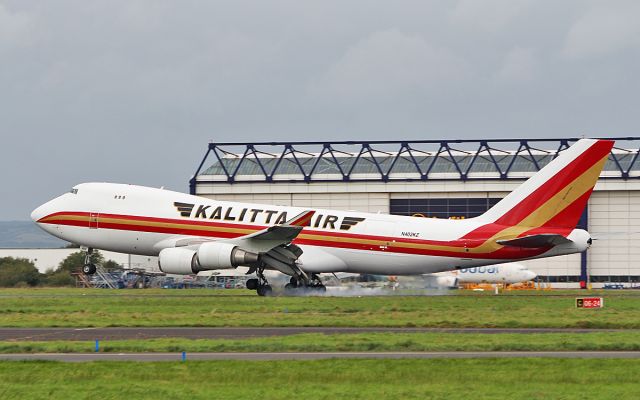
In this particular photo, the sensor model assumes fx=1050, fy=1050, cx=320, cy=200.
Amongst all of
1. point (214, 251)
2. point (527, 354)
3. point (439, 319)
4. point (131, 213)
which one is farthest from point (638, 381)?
point (131, 213)

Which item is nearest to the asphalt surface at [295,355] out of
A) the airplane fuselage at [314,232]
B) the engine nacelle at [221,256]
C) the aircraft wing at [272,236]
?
the aircraft wing at [272,236]

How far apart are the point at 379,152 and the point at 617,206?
2602 cm

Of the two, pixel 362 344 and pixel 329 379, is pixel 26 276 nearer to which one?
pixel 362 344

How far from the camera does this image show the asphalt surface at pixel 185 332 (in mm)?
33406

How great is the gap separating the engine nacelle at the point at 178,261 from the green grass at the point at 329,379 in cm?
3109

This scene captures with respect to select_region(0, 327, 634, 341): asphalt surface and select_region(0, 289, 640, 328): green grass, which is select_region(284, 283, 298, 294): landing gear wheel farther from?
select_region(0, 327, 634, 341): asphalt surface

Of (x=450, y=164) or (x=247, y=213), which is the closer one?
(x=247, y=213)

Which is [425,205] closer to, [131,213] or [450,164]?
[450,164]

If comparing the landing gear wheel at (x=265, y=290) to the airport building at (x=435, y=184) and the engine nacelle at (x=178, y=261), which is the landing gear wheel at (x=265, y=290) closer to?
the engine nacelle at (x=178, y=261)

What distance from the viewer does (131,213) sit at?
60531mm

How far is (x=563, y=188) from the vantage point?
55562 millimetres

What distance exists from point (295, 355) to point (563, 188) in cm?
3134

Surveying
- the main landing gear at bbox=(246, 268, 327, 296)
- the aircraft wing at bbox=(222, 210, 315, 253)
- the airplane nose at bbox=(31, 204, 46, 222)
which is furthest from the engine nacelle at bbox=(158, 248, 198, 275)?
the airplane nose at bbox=(31, 204, 46, 222)

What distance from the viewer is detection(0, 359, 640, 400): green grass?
20953mm
